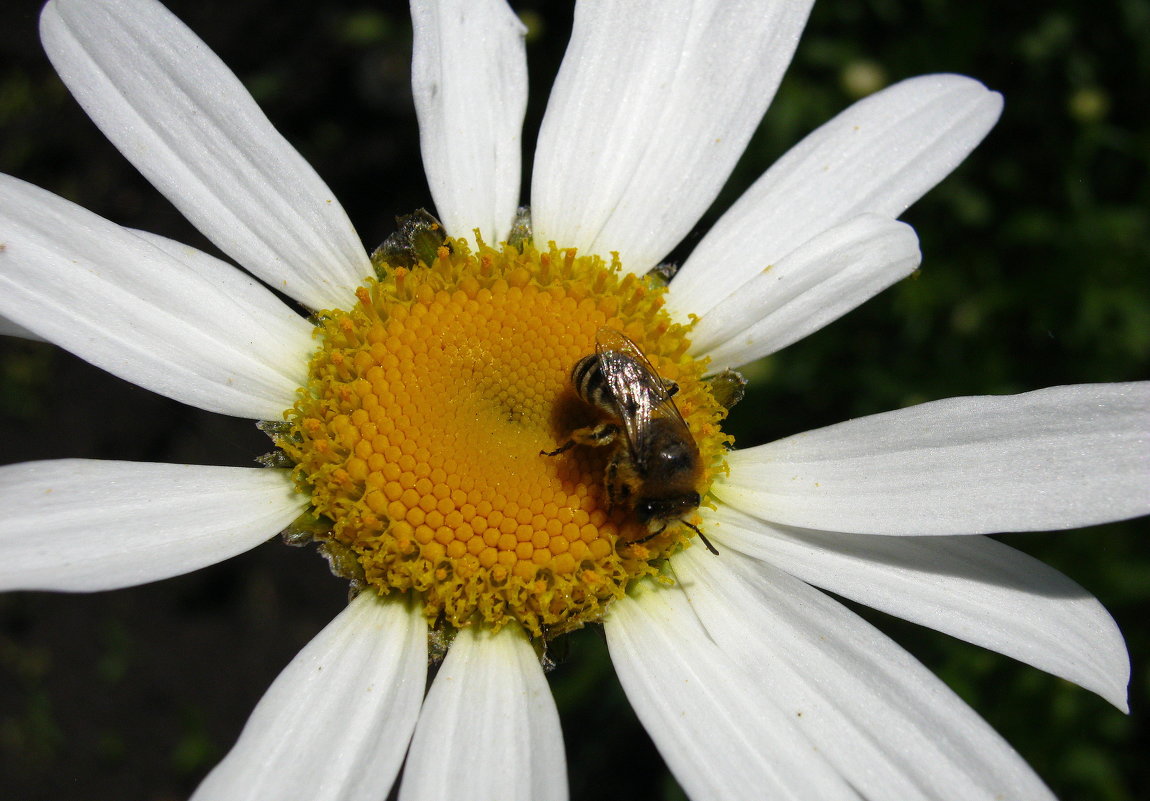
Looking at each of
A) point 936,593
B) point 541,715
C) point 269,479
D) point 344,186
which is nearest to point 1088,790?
point 936,593

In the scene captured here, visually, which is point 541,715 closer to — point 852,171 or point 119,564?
point 119,564

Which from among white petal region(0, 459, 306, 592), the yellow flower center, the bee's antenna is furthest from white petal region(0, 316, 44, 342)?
the bee's antenna

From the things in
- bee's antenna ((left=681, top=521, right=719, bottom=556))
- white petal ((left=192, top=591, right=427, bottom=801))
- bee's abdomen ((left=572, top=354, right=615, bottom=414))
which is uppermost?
bee's abdomen ((left=572, top=354, right=615, bottom=414))

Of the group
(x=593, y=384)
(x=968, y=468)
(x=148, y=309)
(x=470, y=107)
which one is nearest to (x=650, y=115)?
(x=470, y=107)

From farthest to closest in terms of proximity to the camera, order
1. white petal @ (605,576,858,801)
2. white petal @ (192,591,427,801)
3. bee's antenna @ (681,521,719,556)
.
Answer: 1. bee's antenna @ (681,521,719,556)
2. white petal @ (605,576,858,801)
3. white petal @ (192,591,427,801)

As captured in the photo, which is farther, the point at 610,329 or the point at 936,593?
the point at 610,329

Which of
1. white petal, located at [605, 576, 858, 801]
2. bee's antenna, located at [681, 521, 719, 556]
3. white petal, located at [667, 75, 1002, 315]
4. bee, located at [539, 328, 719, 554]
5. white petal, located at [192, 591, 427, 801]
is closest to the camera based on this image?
white petal, located at [192, 591, 427, 801]

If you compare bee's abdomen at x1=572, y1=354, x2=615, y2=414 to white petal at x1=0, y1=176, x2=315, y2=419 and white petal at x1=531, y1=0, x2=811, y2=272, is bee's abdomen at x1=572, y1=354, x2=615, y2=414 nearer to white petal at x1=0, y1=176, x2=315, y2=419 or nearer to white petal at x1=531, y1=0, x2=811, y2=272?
white petal at x1=531, y1=0, x2=811, y2=272

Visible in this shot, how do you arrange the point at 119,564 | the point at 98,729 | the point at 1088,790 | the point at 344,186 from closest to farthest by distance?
the point at 119,564, the point at 1088,790, the point at 98,729, the point at 344,186
